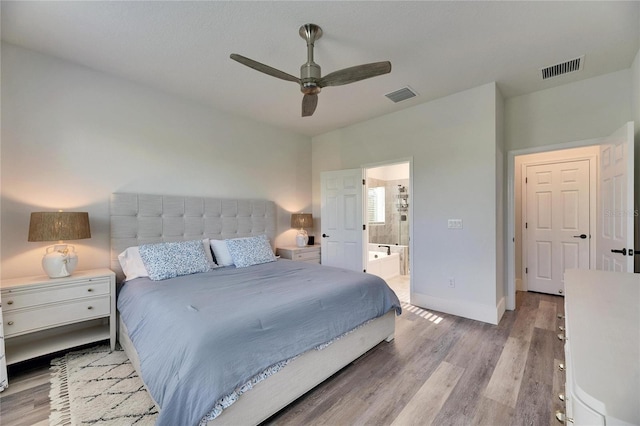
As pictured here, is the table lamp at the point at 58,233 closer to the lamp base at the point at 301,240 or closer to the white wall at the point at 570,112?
the lamp base at the point at 301,240

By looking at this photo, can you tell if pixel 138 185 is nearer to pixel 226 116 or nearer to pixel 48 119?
pixel 48 119

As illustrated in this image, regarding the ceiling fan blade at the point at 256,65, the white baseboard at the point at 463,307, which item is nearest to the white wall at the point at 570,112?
the white baseboard at the point at 463,307

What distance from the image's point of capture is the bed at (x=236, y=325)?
136 cm

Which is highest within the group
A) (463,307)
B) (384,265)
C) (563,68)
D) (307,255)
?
(563,68)

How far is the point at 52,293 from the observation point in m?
2.18

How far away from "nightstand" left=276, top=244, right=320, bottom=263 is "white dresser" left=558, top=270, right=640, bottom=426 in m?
3.28

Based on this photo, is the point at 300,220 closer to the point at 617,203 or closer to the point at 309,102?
the point at 309,102

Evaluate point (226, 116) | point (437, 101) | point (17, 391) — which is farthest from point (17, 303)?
point (437, 101)

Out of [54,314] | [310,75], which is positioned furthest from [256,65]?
[54,314]

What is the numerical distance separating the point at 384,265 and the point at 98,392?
4264mm

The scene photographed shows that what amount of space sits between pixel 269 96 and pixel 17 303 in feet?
9.75

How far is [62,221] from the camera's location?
7.47 ft

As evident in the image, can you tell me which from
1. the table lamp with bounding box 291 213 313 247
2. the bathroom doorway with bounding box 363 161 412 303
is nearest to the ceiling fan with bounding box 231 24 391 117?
the table lamp with bounding box 291 213 313 247

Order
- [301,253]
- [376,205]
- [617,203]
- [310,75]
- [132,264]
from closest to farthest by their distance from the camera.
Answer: [310,75] < [617,203] < [132,264] < [301,253] < [376,205]
